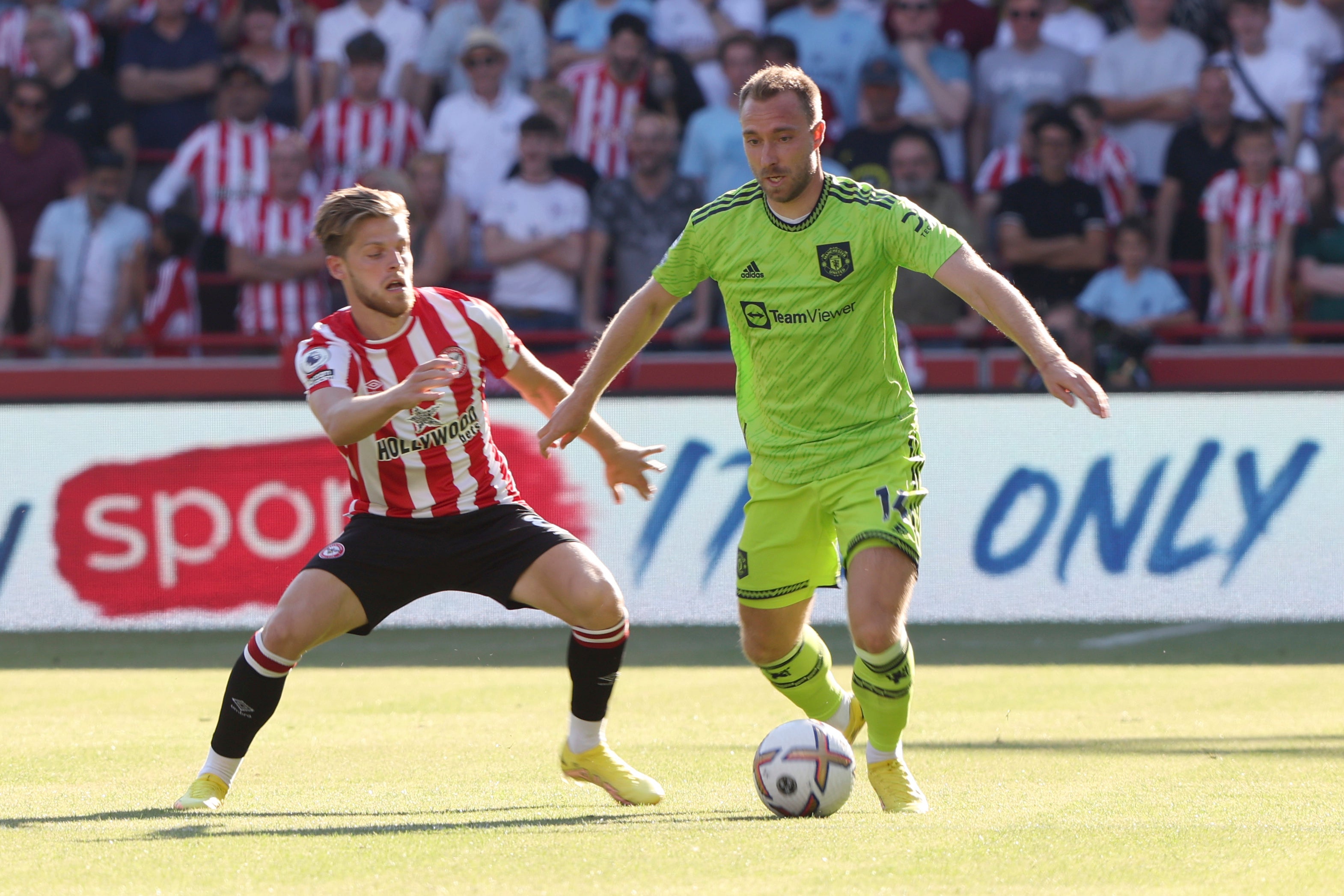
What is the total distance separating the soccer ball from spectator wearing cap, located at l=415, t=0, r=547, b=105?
9995mm

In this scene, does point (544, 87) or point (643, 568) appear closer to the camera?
point (643, 568)

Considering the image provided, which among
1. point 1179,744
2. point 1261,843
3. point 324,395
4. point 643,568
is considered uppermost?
point 324,395

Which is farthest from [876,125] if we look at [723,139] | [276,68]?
[276,68]

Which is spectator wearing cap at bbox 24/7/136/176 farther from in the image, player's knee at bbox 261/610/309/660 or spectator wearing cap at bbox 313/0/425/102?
player's knee at bbox 261/610/309/660

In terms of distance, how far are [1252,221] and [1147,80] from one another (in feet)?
5.11

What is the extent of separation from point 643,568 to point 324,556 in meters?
5.34

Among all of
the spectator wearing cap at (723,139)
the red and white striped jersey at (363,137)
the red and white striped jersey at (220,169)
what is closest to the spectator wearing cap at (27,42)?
the red and white striped jersey at (220,169)

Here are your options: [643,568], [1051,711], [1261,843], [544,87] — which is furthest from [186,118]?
[1261,843]

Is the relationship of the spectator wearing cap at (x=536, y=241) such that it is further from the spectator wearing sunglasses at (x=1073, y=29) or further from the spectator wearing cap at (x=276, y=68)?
the spectator wearing sunglasses at (x=1073, y=29)

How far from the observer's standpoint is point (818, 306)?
565 centimetres

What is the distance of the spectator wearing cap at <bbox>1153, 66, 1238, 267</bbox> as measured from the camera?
1350cm

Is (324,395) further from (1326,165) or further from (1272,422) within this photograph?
(1326,165)

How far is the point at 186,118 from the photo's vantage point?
1478 cm

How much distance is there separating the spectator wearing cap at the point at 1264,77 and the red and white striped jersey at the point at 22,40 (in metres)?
9.02
